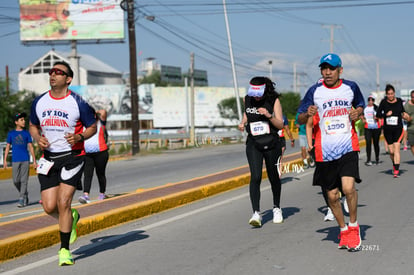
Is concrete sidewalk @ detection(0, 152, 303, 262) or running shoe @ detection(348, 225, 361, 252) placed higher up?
running shoe @ detection(348, 225, 361, 252)

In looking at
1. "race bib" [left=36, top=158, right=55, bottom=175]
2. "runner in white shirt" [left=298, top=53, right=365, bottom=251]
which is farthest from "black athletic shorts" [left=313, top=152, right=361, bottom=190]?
"race bib" [left=36, top=158, right=55, bottom=175]

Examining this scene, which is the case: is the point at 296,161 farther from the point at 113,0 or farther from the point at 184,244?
the point at 113,0

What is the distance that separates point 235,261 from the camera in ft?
19.5

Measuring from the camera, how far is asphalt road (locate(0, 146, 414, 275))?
5703mm

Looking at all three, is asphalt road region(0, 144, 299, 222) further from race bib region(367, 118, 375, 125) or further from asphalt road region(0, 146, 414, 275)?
race bib region(367, 118, 375, 125)

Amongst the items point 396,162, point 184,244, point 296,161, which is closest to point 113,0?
point 296,161

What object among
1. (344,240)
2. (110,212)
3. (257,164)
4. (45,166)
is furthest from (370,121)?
(45,166)

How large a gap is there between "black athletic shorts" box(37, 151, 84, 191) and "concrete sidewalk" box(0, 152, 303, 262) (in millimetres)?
895

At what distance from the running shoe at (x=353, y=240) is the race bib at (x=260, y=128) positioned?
2.05 m

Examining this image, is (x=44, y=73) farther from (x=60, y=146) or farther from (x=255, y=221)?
(x=60, y=146)

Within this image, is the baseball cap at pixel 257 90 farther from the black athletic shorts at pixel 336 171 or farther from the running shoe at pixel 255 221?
the black athletic shorts at pixel 336 171

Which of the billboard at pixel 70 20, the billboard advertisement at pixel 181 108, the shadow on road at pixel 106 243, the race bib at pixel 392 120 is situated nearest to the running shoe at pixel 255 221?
the shadow on road at pixel 106 243

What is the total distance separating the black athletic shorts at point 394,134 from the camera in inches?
550

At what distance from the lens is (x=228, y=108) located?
82.3 m
